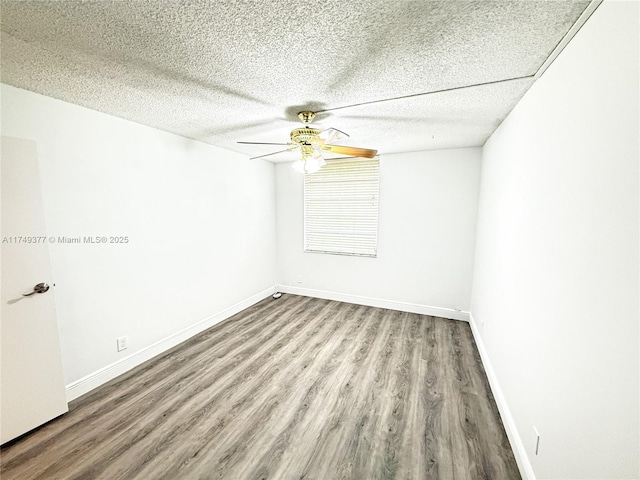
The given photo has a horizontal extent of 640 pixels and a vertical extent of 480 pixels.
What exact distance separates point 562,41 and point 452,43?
50 cm

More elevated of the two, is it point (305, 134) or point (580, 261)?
point (305, 134)

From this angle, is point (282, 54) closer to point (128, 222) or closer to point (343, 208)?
point (128, 222)

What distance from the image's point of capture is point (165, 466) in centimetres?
158

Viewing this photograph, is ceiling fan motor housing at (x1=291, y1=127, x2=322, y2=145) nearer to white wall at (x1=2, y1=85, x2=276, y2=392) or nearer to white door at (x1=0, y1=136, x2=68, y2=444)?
white wall at (x1=2, y1=85, x2=276, y2=392)

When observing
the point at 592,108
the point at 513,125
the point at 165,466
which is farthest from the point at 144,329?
the point at 513,125

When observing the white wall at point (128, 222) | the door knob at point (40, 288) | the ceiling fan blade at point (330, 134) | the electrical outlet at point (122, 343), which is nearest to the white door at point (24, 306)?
the door knob at point (40, 288)

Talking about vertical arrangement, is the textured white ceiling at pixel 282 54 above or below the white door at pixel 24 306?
above

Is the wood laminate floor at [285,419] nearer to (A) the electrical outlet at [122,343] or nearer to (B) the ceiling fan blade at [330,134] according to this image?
(A) the electrical outlet at [122,343]

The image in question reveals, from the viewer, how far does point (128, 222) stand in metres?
2.48

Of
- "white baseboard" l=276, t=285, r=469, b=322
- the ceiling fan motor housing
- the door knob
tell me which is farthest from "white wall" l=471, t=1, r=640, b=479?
the door knob

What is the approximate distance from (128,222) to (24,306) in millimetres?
957

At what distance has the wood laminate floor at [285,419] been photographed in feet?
5.19

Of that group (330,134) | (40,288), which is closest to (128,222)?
(40,288)

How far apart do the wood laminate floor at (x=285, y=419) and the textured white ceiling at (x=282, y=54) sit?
2.35 meters
